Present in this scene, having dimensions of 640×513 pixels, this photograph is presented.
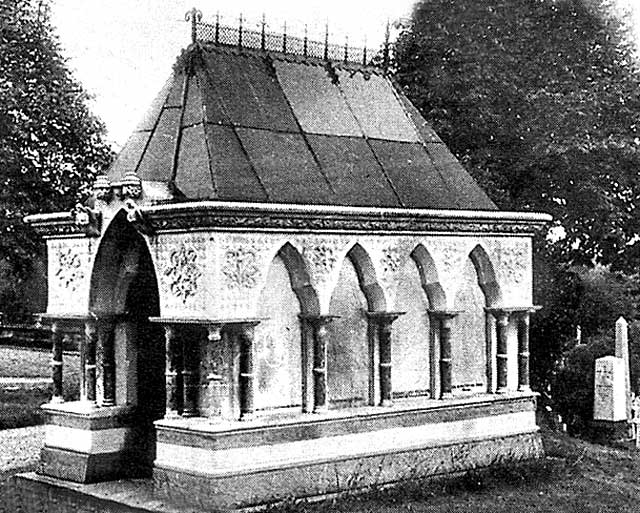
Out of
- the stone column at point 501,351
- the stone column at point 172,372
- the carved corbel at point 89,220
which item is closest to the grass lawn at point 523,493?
the stone column at point 501,351

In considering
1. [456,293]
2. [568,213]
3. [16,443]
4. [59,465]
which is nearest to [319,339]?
[456,293]

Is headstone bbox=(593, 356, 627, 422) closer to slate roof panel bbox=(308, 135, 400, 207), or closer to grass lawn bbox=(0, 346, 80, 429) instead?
slate roof panel bbox=(308, 135, 400, 207)

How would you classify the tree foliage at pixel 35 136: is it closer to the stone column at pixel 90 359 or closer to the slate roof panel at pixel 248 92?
the slate roof panel at pixel 248 92

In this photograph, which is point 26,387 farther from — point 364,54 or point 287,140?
point 287,140

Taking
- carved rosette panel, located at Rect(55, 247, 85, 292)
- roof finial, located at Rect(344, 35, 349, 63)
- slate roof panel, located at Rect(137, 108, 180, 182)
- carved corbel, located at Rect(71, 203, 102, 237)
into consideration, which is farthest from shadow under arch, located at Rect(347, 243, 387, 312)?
roof finial, located at Rect(344, 35, 349, 63)

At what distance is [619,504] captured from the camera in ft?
54.7

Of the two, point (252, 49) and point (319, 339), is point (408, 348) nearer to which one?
point (319, 339)

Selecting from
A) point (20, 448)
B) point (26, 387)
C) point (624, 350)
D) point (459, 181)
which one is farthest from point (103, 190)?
point (26, 387)

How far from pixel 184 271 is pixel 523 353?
6.13 metres

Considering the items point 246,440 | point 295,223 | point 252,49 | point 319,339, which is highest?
point 252,49

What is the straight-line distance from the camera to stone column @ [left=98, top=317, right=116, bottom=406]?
1698 cm

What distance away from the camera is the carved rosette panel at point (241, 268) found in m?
15.0

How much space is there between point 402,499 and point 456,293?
3324mm

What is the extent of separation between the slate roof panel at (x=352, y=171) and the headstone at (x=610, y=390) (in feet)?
23.0
